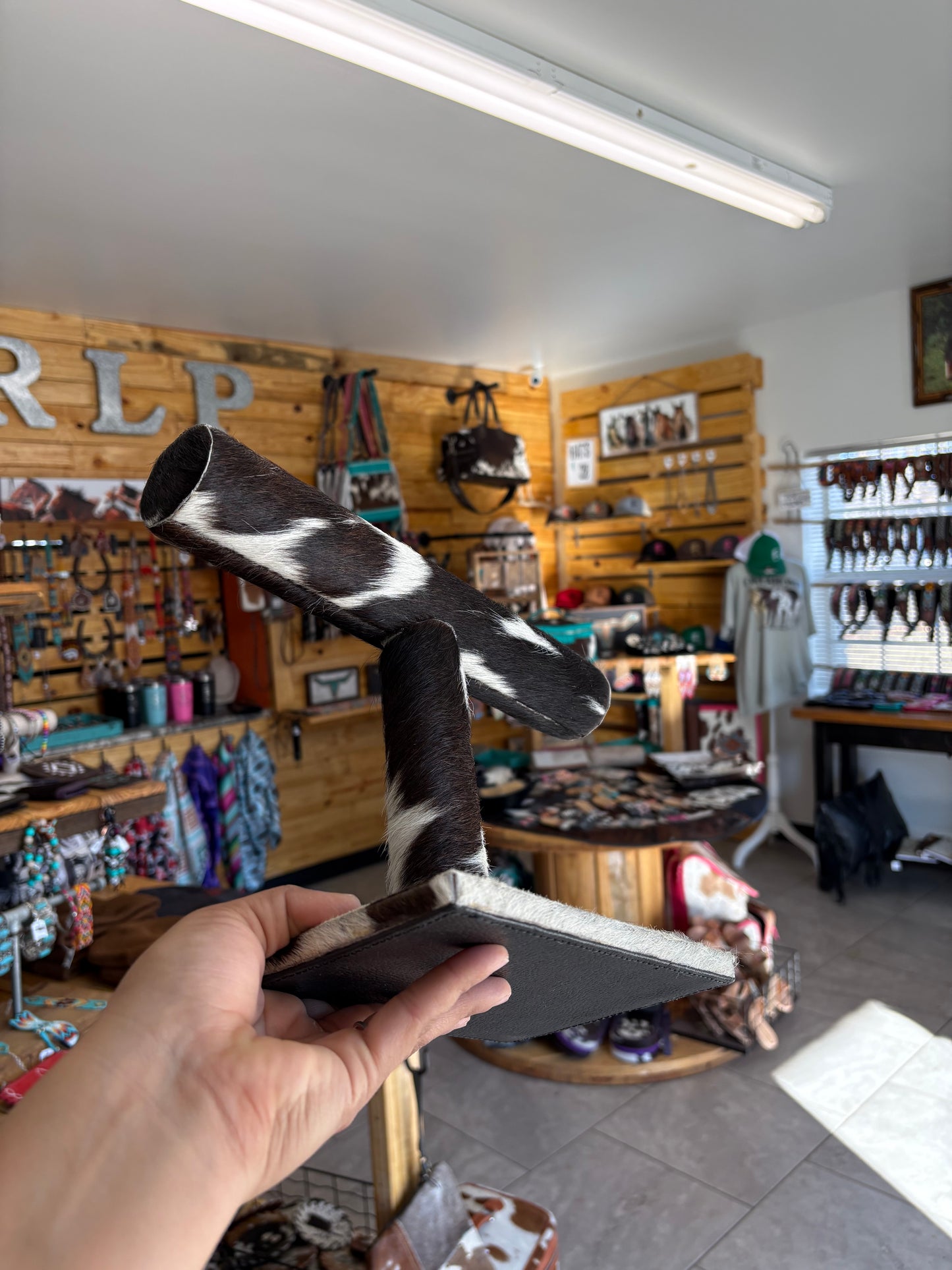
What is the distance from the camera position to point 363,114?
2527 mm

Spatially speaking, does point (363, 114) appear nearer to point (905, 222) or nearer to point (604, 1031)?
point (905, 222)

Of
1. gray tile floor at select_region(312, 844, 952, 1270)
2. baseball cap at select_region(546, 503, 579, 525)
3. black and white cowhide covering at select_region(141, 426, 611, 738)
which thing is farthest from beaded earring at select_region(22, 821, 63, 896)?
baseball cap at select_region(546, 503, 579, 525)

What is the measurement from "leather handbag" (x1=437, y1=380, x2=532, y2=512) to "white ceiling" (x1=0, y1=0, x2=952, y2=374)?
0.78 metres

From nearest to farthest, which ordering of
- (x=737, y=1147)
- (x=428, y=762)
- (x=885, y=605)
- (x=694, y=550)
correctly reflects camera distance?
(x=428, y=762) → (x=737, y=1147) → (x=885, y=605) → (x=694, y=550)

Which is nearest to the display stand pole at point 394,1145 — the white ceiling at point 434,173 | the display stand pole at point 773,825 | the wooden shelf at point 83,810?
the wooden shelf at point 83,810

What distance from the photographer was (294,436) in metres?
5.06

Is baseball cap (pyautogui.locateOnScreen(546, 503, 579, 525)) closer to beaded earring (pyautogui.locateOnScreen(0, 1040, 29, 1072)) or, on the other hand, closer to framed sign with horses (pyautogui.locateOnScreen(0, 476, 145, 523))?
framed sign with horses (pyautogui.locateOnScreen(0, 476, 145, 523))

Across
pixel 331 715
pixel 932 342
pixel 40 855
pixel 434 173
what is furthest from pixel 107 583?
pixel 932 342

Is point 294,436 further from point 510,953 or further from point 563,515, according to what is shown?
point 510,953

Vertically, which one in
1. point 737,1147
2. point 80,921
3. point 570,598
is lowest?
point 737,1147

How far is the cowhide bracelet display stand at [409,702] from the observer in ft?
2.00

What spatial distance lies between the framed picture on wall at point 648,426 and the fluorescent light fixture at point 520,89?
93.2 inches

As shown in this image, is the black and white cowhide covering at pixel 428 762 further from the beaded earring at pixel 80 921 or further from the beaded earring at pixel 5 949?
the beaded earring at pixel 80 921

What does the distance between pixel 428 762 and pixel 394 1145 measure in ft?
4.50
